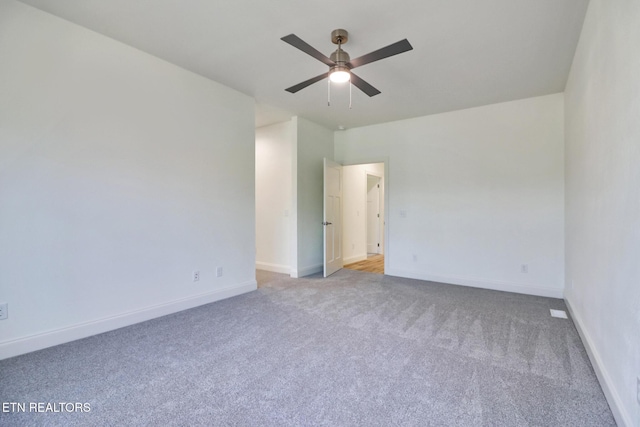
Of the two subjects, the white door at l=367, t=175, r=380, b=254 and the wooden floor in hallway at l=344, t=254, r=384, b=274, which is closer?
the wooden floor in hallway at l=344, t=254, r=384, b=274

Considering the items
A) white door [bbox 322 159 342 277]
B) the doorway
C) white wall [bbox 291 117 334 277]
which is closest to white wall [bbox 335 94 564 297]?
white door [bbox 322 159 342 277]

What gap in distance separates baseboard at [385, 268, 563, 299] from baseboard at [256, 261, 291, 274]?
1.77m

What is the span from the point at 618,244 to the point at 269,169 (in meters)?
4.62

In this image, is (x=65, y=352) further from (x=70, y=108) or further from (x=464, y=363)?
(x=464, y=363)

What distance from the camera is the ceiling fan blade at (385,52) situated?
2.01m

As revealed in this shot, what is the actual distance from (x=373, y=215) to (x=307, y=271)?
329cm

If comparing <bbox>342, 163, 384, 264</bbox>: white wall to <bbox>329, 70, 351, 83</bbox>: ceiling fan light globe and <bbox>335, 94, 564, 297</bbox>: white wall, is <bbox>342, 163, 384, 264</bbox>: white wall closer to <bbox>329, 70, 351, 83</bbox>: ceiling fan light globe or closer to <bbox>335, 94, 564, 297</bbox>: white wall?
<bbox>335, 94, 564, 297</bbox>: white wall

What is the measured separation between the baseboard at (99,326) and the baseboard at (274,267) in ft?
4.90

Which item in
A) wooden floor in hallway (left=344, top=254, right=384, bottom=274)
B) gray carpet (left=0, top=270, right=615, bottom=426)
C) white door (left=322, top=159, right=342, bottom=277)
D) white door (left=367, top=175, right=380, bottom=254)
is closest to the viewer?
gray carpet (left=0, top=270, right=615, bottom=426)

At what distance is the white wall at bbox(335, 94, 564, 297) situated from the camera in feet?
12.8

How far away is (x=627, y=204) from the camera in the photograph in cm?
150

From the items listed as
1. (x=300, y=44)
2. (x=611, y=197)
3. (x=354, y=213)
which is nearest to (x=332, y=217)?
(x=354, y=213)

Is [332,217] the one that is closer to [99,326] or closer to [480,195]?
[480,195]

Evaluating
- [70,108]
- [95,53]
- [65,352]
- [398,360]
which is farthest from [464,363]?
[95,53]
